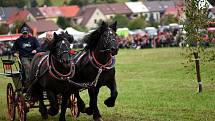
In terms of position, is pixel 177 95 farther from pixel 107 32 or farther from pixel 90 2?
pixel 90 2

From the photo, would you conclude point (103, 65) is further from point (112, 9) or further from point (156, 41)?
point (112, 9)

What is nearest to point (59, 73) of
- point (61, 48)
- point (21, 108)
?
point (61, 48)

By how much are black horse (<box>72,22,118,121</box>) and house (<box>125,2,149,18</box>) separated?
146 meters

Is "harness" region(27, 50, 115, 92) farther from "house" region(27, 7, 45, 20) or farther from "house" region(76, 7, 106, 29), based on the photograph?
"house" region(27, 7, 45, 20)

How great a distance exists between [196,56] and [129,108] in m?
4.04

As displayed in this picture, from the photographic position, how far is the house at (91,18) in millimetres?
143000

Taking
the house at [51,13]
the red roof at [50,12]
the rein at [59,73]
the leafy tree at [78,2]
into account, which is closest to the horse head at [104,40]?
the rein at [59,73]

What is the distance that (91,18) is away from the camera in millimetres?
143000

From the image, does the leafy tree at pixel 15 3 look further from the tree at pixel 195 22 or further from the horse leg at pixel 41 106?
the horse leg at pixel 41 106

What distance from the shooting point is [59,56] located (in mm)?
11500

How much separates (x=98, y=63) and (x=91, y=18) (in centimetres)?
13132

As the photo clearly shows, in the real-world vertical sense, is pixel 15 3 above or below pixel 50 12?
above

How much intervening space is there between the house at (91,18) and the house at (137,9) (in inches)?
606

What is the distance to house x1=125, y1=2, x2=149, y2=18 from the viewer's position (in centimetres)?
15950
